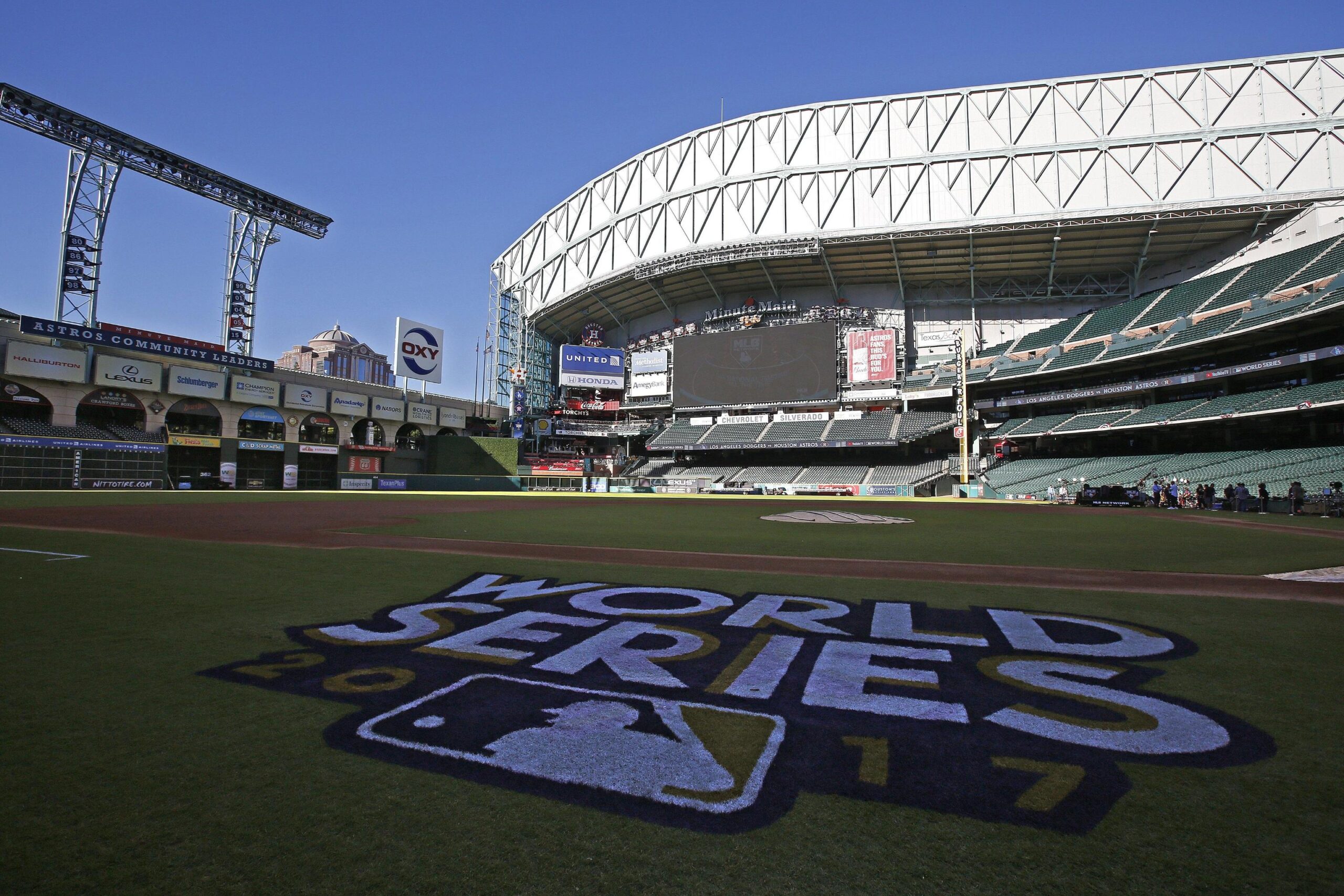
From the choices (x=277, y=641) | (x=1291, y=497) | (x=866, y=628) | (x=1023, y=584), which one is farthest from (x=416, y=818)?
(x=1291, y=497)

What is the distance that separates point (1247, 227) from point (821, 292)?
28.3 metres

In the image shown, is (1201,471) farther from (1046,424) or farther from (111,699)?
(111,699)

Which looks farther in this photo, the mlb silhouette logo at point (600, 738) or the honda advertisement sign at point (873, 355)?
the honda advertisement sign at point (873, 355)

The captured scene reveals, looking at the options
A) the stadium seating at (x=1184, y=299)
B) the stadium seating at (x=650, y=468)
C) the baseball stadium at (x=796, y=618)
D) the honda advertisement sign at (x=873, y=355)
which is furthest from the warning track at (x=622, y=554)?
the stadium seating at (x=650, y=468)

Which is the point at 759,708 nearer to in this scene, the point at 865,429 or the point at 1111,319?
the point at 865,429

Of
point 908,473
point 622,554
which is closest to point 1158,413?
point 908,473

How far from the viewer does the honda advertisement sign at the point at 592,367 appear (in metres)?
59.4

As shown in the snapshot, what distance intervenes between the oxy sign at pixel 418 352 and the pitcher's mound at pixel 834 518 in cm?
4131

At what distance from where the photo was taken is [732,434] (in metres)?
53.5

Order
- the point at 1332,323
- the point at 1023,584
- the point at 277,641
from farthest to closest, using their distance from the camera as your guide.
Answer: the point at 1332,323
the point at 1023,584
the point at 277,641

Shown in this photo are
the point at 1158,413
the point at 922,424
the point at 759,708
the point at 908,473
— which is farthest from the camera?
the point at 922,424

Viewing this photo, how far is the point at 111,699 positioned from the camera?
3213 millimetres

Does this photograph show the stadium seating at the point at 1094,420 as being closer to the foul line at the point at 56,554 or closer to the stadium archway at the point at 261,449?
the foul line at the point at 56,554

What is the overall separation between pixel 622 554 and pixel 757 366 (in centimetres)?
4525
